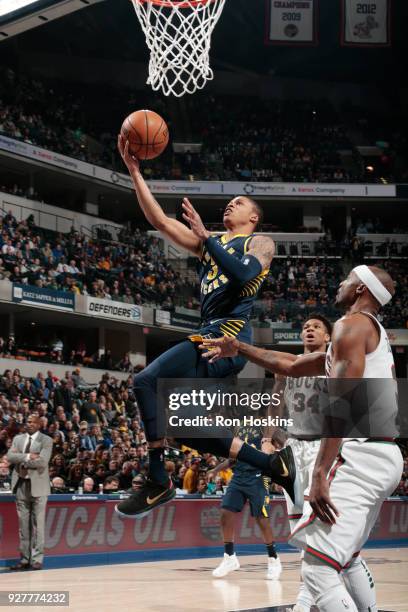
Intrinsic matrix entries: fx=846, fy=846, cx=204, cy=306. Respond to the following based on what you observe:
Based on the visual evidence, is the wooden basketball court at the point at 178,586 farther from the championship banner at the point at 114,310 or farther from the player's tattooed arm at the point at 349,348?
the championship banner at the point at 114,310

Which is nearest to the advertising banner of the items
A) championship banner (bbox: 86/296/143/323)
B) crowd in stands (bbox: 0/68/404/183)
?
crowd in stands (bbox: 0/68/404/183)

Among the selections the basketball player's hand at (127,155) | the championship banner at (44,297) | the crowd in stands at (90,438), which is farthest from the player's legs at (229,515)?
the championship banner at (44,297)

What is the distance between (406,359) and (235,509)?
26.7m

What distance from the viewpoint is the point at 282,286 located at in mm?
34906

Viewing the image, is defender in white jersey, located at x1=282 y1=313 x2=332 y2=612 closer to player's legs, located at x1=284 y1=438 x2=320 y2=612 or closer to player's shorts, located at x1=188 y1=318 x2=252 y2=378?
player's legs, located at x1=284 y1=438 x2=320 y2=612

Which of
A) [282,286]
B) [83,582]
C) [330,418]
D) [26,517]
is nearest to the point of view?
[330,418]

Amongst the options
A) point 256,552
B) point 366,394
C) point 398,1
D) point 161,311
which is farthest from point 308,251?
point 366,394

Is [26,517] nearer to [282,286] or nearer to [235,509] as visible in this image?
[235,509]

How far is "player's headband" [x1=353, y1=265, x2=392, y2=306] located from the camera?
5129 mm

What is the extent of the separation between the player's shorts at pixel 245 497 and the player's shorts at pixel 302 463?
140 inches

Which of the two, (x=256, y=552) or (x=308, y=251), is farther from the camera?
(x=308, y=251)

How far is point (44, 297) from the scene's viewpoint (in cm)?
2659

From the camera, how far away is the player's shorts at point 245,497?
38.9 ft

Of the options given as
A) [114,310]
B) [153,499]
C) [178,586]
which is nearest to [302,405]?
[153,499]
